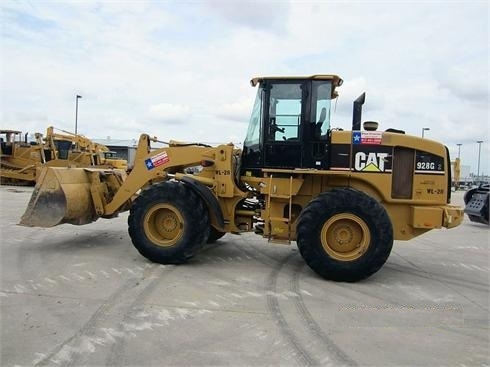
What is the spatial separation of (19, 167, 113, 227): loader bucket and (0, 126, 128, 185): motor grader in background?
45.7 ft

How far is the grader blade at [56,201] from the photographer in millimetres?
7414

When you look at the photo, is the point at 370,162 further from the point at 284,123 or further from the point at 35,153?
the point at 35,153

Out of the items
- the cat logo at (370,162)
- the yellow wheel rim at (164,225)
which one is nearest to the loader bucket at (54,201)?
the yellow wheel rim at (164,225)

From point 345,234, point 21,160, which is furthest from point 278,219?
point 21,160

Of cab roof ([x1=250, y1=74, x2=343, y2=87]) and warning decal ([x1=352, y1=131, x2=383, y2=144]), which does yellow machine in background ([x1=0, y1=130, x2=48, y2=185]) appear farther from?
warning decal ([x1=352, y1=131, x2=383, y2=144])

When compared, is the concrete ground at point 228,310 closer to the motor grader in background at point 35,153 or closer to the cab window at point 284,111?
the cab window at point 284,111

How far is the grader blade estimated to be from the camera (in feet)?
24.3

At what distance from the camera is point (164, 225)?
283 inches

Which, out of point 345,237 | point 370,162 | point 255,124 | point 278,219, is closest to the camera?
point 345,237

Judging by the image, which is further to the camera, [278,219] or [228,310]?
[278,219]

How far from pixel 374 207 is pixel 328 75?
2053 millimetres

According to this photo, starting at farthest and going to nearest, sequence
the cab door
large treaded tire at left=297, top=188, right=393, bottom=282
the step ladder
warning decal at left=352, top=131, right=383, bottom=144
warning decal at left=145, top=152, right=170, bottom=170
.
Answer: warning decal at left=145, top=152, right=170, bottom=170 → the cab door → the step ladder → warning decal at left=352, top=131, right=383, bottom=144 → large treaded tire at left=297, top=188, right=393, bottom=282

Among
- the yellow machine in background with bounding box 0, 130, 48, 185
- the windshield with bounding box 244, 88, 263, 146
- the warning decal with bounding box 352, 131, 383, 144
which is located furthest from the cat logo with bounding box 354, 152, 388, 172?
the yellow machine in background with bounding box 0, 130, 48, 185

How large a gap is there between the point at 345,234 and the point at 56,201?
4495 mm
